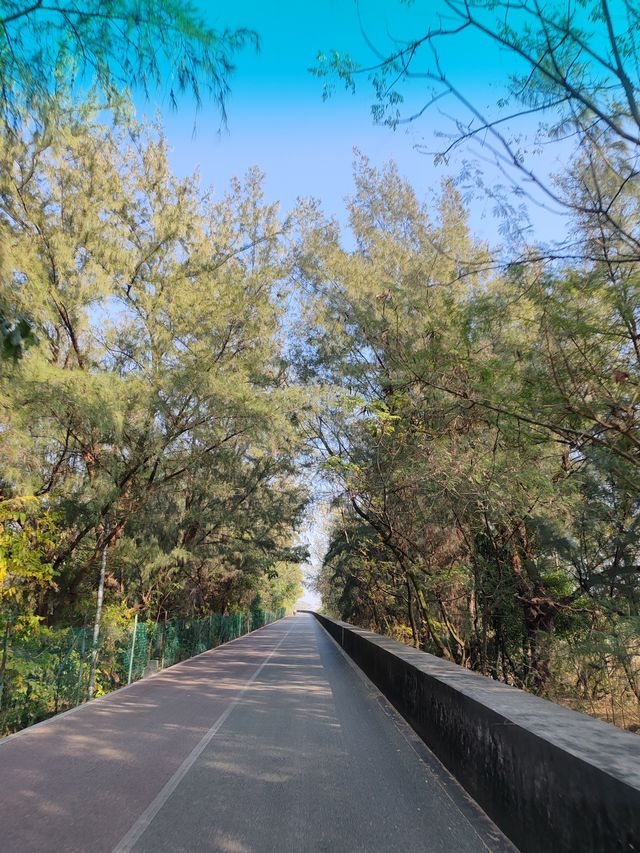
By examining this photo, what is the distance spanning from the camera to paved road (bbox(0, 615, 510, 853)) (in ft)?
12.9

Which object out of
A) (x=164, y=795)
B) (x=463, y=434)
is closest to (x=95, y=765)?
(x=164, y=795)

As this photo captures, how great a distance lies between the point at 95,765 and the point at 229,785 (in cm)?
172

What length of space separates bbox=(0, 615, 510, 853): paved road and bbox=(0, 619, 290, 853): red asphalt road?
2 cm

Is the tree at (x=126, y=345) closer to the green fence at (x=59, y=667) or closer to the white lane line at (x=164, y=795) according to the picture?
the green fence at (x=59, y=667)

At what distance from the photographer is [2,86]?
A: 390 cm

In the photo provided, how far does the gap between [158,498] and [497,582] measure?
10.1 meters

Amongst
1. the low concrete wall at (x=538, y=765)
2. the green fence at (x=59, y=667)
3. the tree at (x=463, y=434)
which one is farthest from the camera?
the green fence at (x=59, y=667)

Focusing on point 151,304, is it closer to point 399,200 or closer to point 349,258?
point 349,258

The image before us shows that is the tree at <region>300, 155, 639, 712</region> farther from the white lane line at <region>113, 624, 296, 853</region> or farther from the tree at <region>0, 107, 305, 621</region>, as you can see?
the white lane line at <region>113, 624, 296, 853</region>

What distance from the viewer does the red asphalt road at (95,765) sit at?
4.05 metres

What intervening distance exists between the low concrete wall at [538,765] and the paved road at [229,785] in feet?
0.95

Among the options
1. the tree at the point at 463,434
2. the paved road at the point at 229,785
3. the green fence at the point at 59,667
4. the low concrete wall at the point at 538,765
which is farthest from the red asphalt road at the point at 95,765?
the tree at the point at 463,434

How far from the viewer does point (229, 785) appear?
5.09 metres

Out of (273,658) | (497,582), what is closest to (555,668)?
(497,582)
